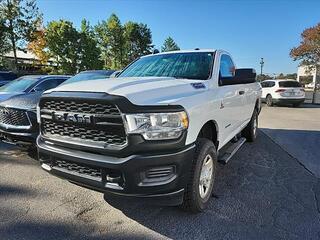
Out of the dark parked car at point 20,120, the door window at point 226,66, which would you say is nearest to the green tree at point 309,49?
the door window at point 226,66

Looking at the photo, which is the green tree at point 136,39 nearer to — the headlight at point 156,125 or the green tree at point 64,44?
the green tree at point 64,44

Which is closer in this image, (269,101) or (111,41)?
(269,101)

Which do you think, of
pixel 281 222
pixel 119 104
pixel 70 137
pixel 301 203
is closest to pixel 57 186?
pixel 70 137

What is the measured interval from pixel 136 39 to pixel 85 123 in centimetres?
5505

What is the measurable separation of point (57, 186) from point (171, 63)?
244 cm

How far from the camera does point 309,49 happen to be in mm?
29266

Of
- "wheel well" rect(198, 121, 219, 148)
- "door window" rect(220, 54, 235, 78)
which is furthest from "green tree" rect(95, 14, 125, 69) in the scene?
"wheel well" rect(198, 121, 219, 148)

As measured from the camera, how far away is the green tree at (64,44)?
34656mm

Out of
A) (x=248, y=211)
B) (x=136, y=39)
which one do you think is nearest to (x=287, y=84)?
(x=248, y=211)

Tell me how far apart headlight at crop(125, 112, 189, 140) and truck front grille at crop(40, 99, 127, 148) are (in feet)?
0.38

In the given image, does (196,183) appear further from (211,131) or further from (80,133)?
(80,133)

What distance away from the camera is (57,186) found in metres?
4.47

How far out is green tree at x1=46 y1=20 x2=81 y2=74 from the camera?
34.7 meters

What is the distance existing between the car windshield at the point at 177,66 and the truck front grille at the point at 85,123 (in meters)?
1.58
